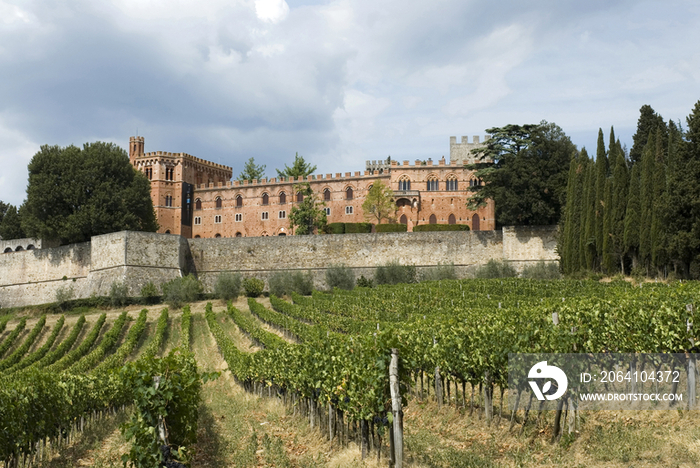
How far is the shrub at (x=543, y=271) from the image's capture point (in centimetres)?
3709

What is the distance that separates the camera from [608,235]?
3086 cm

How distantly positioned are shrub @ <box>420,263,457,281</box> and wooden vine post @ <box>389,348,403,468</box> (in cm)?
3027

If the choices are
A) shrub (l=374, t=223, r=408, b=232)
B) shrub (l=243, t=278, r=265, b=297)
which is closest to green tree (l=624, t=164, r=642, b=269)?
shrub (l=243, t=278, r=265, b=297)

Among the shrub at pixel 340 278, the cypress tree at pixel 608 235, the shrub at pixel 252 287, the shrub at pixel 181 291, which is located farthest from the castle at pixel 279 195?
the cypress tree at pixel 608 235

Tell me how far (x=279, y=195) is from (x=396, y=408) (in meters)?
52.1

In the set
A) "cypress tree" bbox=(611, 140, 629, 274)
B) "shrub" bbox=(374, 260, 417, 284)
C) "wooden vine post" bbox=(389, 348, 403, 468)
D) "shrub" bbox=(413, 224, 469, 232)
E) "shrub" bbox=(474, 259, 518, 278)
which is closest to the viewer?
"wooden vine post" bbox=(389, 348, 403, 468)

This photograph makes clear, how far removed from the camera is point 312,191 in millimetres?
57656

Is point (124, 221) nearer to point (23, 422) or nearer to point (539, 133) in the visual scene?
point (539, 133)

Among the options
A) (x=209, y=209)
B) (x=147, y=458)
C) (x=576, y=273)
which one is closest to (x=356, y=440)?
(x=147, y=458)

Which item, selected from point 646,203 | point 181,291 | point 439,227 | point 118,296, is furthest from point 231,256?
point 646,203

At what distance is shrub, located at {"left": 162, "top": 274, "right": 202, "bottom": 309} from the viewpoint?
→ 127ft

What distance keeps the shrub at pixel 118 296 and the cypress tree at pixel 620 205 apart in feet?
90.4

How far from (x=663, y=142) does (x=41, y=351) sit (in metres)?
32.8

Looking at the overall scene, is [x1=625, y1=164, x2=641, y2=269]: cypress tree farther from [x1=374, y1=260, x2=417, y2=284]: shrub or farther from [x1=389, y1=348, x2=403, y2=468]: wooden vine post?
[x1=389, y1=348, x2=403, y2=468]: wooden vine post
